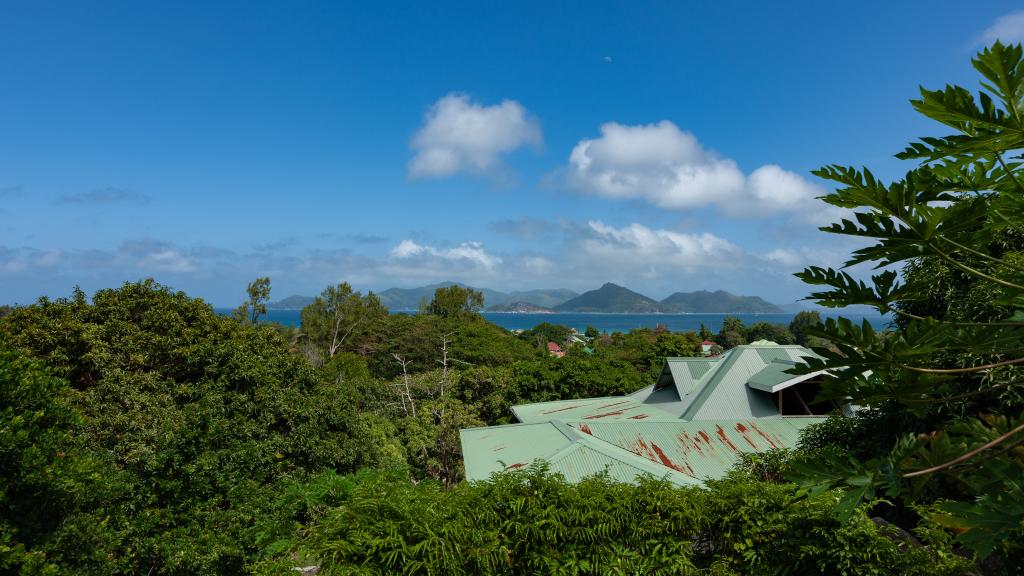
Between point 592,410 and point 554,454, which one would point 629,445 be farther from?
point 592,410

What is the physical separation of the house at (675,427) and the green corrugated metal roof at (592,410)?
3cm

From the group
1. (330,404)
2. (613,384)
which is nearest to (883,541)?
(330,404)

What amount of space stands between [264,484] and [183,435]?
192 cm

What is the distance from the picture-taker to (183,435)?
25.2 feet

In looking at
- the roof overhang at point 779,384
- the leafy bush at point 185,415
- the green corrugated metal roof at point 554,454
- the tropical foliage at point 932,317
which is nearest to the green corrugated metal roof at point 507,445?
the green corrugated metal roof at point 554,454

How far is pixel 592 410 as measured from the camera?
43.0 ft

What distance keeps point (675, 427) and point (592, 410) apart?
3607 mm

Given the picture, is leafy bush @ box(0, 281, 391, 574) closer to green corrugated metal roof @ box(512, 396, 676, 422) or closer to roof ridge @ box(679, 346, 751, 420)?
green corrugated metal roof @ box(512, 396, 676, 422)

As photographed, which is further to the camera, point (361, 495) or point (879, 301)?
point (361, 495)

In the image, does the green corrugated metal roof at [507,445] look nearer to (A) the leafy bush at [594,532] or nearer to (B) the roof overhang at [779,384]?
(A) the leafy bush at [594,532]

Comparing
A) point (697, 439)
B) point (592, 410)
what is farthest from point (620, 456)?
point (592, 410)

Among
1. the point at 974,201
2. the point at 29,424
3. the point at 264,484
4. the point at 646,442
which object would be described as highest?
the point at 974,201

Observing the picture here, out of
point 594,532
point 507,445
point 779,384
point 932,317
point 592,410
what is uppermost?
point 932,317

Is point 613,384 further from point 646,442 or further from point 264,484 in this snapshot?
point 264,484
